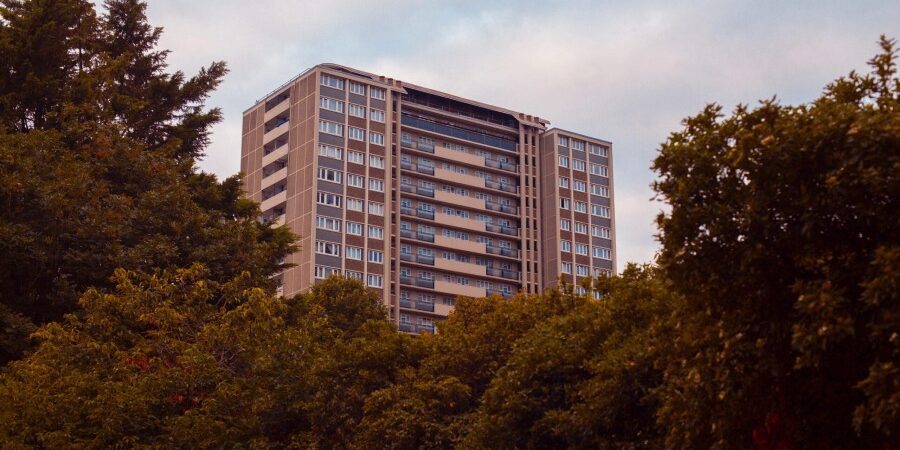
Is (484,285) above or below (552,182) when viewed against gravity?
below

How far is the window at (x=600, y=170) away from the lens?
109 meters

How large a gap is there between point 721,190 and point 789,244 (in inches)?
38.5

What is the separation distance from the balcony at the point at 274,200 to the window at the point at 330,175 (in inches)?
165

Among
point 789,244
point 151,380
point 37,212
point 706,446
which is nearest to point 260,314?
point 151,380

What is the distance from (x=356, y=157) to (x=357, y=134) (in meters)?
1.99

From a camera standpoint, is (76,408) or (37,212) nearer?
(76,408)

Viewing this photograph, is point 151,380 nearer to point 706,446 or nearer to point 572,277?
point 706,446

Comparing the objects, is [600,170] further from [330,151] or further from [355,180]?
[330,151]

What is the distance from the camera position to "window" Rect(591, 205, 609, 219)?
108000 mm

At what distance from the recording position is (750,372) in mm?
12344

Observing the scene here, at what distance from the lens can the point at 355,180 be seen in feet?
307

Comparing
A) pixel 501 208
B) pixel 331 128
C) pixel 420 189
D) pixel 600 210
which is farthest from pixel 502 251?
pixel 331 128

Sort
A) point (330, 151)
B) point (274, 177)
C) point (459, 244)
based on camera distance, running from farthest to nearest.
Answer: point (459, 244) < point (274, 177) < point (330, 151)

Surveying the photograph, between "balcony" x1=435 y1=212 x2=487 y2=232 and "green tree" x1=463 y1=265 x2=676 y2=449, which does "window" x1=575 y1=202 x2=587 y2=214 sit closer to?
"balcony" x1=435 y1=212 x2=487 y2=232
